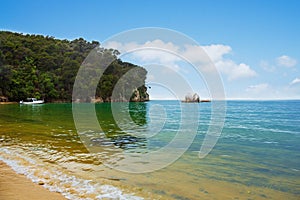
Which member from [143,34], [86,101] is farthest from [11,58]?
[143,34]

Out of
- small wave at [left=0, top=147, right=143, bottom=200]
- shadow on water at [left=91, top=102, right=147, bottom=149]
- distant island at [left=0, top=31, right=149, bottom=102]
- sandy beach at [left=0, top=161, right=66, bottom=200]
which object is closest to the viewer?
sandy beach at [left=0, top=161, right=66, bottom=200]

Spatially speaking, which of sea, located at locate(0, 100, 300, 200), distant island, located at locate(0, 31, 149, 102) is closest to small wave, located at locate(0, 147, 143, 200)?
sea, located at locate(0, 100, 300, 200)

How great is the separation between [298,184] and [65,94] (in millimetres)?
101900

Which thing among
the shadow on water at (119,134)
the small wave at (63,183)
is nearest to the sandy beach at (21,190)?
the small wave at (63,183)

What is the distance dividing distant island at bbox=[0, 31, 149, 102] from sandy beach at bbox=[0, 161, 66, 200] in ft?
251

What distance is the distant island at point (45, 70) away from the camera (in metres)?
88.1

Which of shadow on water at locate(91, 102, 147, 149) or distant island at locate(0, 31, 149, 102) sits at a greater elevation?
distant island at locate(0, 31, 149, 102)

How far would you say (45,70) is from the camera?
10319cm

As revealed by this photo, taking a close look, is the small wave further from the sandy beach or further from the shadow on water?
the shadow on water

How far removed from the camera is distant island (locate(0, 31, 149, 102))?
8806cm

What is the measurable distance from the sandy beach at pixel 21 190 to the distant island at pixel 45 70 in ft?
251

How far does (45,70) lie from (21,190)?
344 feet

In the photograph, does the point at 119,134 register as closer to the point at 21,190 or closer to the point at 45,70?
the point at 21,190

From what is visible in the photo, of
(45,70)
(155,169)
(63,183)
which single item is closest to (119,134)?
(155,169)
